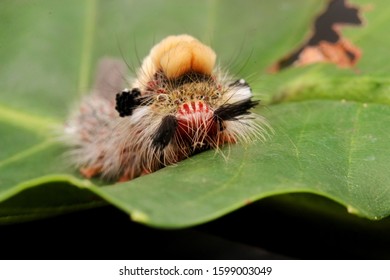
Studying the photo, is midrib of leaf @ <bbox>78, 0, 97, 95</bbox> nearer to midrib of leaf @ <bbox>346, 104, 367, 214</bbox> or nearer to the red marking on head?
the red marking on head

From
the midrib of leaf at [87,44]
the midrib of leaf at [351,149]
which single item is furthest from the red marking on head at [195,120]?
the midrib of leaf at [87,44]

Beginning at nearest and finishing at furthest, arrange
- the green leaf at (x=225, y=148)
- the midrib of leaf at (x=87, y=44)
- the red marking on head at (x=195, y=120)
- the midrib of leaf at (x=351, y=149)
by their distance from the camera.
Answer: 1. the green leaf at (x=225, y=148)
2. the midrib of leaf at (x=351, y=149)
3. the red marking on head at (x=195, y=120)
4. the midrib of leaf at (x=87, y=44)

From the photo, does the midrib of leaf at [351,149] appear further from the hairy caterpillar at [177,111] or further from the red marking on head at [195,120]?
the red marking on head at [195,120]

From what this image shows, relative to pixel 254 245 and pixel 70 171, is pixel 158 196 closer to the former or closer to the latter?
pixel 254 245

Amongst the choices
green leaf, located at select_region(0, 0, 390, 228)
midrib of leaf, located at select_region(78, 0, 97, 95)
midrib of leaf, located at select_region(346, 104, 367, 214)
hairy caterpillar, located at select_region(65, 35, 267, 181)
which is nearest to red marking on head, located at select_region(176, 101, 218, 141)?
hairy caterpillar, located at select_region(65, 35, 267, 181)

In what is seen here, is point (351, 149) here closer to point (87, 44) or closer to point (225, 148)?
point (225, 148)

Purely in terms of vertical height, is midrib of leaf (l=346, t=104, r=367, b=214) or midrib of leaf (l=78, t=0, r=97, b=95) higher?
midrib of leaf (l=78, t=0, r=97, b=95)

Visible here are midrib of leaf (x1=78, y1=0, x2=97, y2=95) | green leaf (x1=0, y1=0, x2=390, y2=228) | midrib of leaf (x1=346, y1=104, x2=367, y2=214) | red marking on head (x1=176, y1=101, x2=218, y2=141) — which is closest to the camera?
green leaf (x1=0, y1=0, x2=390, y2=228)
